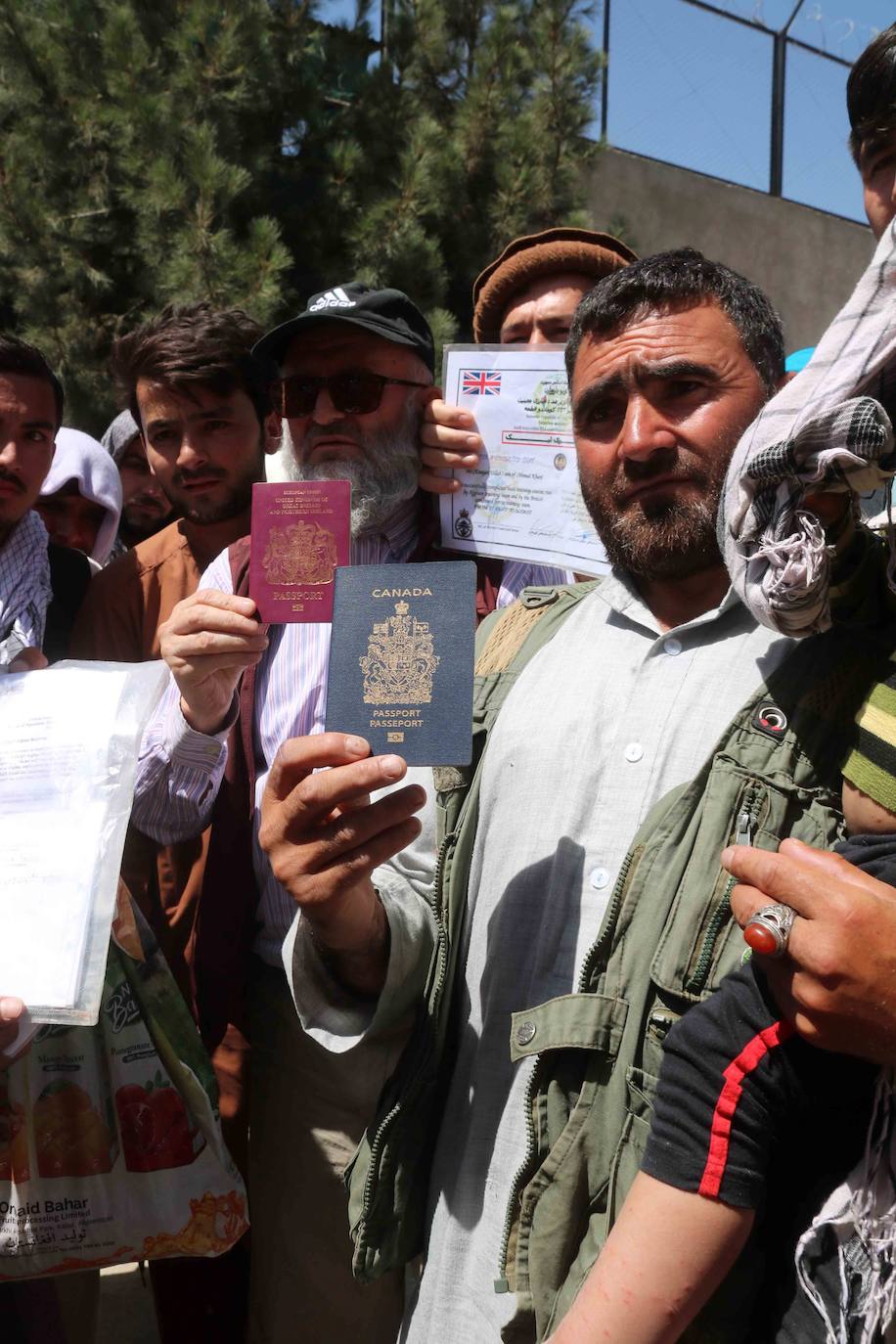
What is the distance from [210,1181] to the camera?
2.23 meters

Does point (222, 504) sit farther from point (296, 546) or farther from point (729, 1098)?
point (729, 1098)

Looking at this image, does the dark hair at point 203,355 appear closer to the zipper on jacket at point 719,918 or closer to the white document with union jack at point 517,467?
the white document with union jack at point 517,467

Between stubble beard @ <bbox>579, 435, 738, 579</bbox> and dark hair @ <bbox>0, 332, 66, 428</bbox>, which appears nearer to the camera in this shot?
stubble beard @ <bbox>579, 435, 738, 579</bbox>

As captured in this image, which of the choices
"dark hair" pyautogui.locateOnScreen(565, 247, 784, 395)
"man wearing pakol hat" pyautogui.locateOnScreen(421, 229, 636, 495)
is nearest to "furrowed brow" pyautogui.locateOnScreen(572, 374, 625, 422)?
"dark hair" pyautogui.locateOnScreen(565, 247, 784, 395)

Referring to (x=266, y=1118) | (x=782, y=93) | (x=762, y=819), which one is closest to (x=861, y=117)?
(x=762, y=819)

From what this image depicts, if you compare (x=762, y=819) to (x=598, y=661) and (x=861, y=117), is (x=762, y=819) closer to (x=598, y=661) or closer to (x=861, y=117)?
→ (x=598, y=661)

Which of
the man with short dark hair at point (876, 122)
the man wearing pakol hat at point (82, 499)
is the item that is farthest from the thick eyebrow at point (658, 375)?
the man wearing pakol hat at point (82, 499)

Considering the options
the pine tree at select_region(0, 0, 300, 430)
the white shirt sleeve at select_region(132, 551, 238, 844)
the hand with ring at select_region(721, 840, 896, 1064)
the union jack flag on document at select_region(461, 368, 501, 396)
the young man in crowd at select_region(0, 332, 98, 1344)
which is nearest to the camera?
the hand with ring at select_region(721, 840, 896, 1064)

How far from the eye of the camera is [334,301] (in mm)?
2795

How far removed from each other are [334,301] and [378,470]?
43 cm

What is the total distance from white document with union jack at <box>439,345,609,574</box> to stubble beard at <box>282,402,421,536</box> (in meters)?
0.12

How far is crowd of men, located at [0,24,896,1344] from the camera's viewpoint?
1518mm

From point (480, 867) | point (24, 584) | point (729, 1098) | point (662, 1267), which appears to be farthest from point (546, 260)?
point (662, 1267)

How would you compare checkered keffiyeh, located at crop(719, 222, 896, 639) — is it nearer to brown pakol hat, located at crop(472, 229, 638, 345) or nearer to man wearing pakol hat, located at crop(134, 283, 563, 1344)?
man wearing pakol hat, located at crop(134, 283, 563, 1344)
